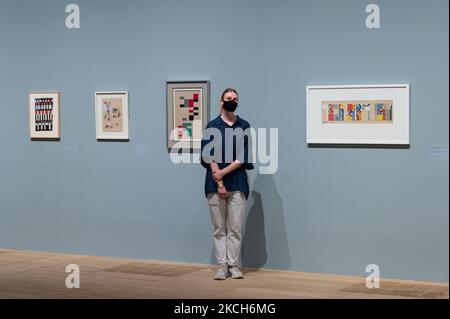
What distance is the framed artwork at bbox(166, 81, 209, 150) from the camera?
880cm

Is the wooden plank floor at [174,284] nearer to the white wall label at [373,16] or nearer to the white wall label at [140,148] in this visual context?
the white wall label at [140,148]

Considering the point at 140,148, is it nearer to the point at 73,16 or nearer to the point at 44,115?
the point at 44,115

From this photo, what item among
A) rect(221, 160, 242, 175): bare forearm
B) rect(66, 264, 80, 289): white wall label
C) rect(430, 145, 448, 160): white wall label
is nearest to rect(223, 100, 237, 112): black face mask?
rect(221, 160, 242, 175): bare forearm

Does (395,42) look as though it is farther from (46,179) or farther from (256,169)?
(46,179)

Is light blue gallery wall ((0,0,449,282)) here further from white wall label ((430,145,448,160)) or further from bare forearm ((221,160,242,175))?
bare forearm ((221,160,242,175))

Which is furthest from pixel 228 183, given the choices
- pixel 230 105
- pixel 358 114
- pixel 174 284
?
pixel 358 114

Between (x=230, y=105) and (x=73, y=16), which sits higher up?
(x=73, y=16)

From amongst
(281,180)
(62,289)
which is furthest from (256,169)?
(62,289)

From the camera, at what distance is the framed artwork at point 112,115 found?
9234 millimetres

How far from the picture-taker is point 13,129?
9.98m

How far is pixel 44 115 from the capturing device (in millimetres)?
9727

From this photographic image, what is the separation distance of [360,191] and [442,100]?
110cm

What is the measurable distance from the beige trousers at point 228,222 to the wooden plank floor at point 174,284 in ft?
0.81

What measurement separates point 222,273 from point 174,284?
0.49 meters
